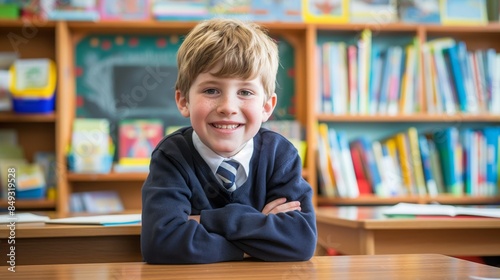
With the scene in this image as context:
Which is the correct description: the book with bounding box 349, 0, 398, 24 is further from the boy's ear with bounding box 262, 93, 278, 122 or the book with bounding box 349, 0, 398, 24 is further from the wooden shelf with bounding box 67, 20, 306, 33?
the boy's ear with bounding box 262, 93, 278, 122

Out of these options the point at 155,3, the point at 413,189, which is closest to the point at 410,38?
the point at 413,189

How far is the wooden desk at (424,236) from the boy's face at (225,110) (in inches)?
18.4

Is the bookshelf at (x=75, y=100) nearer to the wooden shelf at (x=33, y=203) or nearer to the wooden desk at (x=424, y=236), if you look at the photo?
the wooden shelf at (x=33, y=203)

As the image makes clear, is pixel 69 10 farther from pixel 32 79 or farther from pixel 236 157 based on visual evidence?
pixel 236 157

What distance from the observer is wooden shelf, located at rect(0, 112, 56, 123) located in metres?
3.32

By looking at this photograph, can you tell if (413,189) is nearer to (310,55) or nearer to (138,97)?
(310,55)

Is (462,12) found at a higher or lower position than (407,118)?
higher

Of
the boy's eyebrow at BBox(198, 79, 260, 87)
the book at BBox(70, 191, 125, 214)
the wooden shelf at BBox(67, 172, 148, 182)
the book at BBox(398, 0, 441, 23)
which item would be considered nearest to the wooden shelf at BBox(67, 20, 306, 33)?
the book at BBox(398, 0, 441, 23)

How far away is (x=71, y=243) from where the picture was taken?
1504 mm

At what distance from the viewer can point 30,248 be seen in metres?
1.50

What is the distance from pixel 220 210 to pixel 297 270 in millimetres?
269

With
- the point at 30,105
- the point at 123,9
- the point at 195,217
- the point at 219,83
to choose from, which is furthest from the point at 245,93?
the point at 123,9

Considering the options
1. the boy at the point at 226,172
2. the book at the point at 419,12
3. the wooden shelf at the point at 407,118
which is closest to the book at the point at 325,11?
the book at the point at 419,12

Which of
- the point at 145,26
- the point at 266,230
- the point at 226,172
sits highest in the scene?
the point at 145,26
